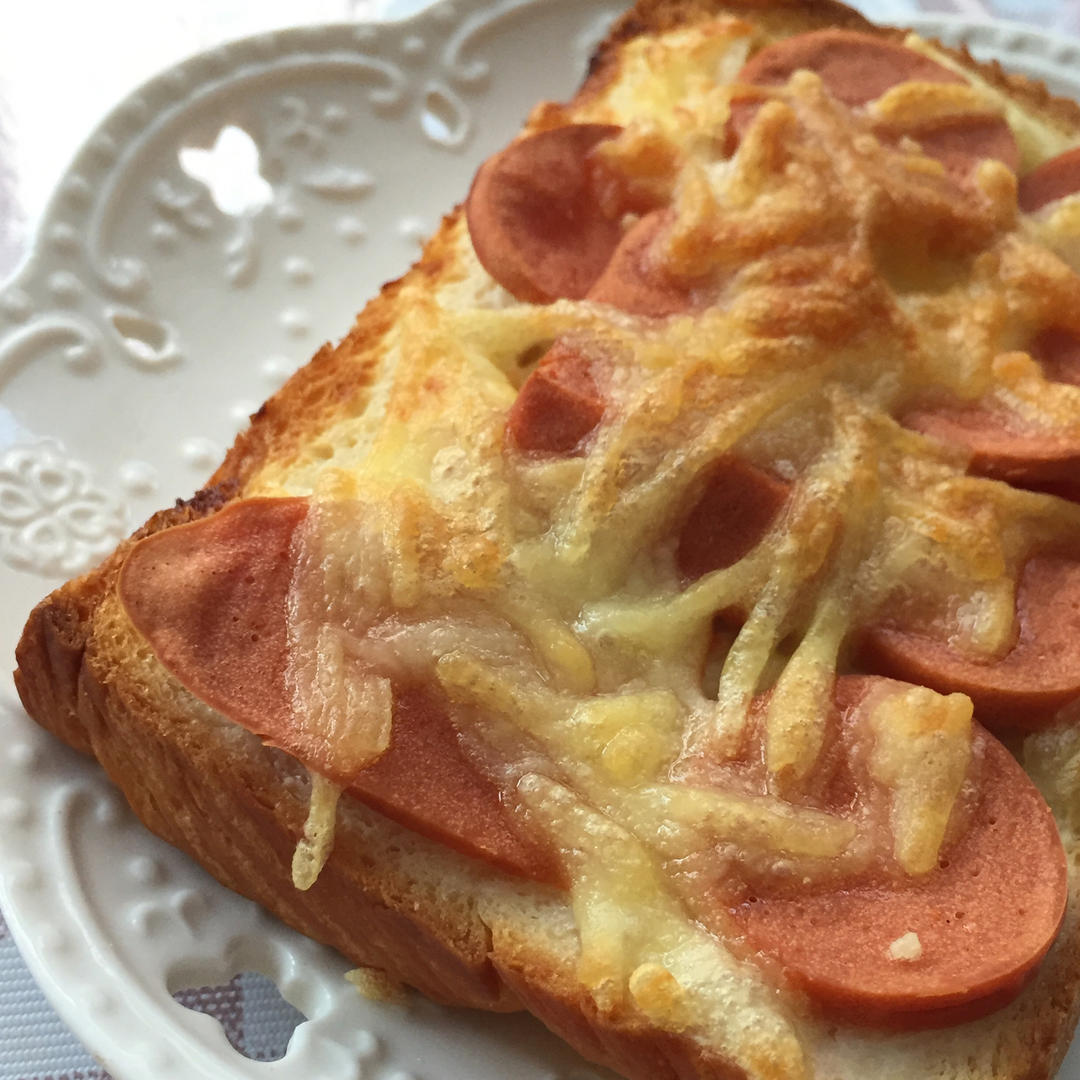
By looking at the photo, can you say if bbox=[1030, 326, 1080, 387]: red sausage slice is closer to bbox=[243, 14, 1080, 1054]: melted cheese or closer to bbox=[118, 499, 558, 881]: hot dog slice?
bbox=[243, 14, 1080, 1054]: melted cheese

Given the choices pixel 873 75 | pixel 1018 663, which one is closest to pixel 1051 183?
pixel 873 75

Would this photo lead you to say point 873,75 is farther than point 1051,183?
Yes

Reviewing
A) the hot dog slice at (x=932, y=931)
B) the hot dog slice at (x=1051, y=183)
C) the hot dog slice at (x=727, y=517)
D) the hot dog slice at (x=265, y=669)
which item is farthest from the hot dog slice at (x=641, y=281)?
the hot dog slice at (x=932, y=931)

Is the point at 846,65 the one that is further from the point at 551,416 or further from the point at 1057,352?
the point at 551,416

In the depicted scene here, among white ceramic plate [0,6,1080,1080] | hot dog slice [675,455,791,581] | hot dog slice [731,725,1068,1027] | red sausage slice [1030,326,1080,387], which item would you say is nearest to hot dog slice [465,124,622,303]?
hot dog slice [675,455,791,581]

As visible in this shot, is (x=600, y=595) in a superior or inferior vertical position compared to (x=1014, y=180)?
inferior

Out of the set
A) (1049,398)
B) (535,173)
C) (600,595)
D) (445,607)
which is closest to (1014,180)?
(1049,398)

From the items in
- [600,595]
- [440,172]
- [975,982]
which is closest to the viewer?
[975,982]

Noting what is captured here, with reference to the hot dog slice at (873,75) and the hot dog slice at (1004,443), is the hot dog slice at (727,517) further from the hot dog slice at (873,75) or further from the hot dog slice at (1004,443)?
the hot dog slice at (873,75)

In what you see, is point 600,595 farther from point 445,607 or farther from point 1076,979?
point 1076,979
